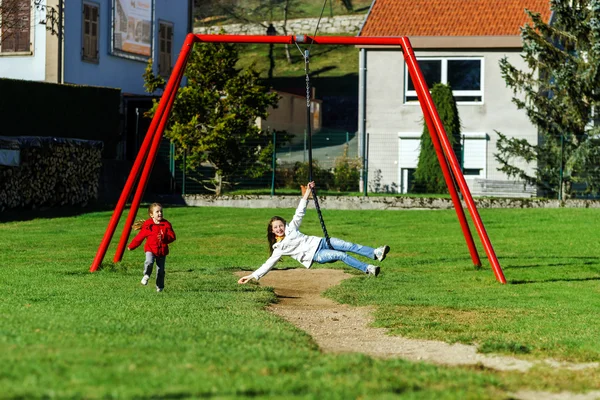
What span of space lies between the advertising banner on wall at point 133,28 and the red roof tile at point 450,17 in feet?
25.7

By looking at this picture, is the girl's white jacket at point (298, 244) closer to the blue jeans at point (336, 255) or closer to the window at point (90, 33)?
the blue jeans at point (336, 255)

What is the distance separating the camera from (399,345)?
34.8 feet

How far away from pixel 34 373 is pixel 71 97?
25.2 metres

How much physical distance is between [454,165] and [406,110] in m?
22.5

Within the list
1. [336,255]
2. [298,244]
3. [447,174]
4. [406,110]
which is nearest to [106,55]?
[406,110]

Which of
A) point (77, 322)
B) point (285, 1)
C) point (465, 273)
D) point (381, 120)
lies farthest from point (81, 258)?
point (285, 1)

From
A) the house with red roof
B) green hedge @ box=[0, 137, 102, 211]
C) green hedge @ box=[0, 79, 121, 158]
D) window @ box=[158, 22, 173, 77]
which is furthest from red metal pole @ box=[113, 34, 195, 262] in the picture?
window @ box=[158, 22, 173, 77]

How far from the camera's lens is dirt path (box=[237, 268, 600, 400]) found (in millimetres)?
9383

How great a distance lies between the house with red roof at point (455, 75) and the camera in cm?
3838

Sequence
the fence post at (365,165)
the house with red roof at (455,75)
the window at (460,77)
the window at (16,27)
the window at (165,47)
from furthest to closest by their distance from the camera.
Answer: the window at (165,47) → the window at (460,77) → the house with red roof at (455,75) → the window at (16,27) → the fence post at (365,165)

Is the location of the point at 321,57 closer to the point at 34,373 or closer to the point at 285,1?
the point at 285,1

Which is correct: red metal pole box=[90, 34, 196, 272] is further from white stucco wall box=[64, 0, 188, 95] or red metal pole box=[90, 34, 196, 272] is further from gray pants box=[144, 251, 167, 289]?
white stucco wall box=[64, 0, 188, 95]

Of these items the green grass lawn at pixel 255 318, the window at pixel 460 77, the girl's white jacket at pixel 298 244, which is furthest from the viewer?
the window at pixel 460 77

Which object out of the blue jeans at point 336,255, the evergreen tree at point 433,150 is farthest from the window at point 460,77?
the blue jeans at point 336,255
